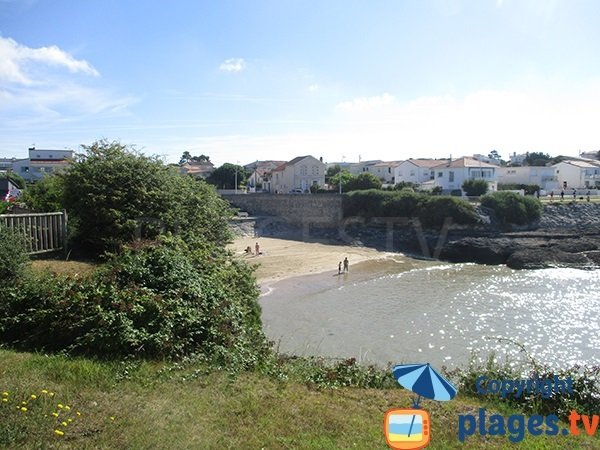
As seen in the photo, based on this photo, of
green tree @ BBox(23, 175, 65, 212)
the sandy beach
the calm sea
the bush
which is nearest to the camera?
the bush

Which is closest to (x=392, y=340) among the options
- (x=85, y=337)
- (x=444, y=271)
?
(x=85, y=337)

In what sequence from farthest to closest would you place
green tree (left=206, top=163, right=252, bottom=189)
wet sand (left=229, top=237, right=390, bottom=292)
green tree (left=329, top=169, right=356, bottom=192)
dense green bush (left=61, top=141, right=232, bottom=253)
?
1. green tree (left=206, top=163, right=252, bottom=189)
2. green tree (left=329, top=169, right=356, bottom=192)
3. wet sand (left=229, top=237, right=390, bottom=292)
4. dense green bush (left=61, top=141, right=232, bottom=253)

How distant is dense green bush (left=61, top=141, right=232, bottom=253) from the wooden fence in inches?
20.6

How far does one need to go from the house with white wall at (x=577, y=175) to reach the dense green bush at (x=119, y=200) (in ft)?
265

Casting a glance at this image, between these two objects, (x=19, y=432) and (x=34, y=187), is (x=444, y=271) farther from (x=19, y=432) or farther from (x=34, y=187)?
(x=19, y=432)

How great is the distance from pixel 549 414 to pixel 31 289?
8361mm

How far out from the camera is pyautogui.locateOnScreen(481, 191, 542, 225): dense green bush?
→ 4756 centimetres

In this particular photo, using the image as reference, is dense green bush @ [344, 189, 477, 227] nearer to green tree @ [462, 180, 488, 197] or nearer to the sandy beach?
the sandy beach

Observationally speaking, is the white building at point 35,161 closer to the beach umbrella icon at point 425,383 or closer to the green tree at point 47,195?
the green tree at point 47,195

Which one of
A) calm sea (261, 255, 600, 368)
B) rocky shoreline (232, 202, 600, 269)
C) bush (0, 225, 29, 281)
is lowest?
calm sea (261, 255, 600, 368)

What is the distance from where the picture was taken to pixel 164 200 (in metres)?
12.9

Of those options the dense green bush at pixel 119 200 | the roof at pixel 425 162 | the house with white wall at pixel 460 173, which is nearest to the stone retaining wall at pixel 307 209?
the house with white wall at pixel 460 173

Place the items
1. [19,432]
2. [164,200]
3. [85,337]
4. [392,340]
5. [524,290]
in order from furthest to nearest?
[524,290]
[392,340]
[164,200]
[85,337]
[19,432]

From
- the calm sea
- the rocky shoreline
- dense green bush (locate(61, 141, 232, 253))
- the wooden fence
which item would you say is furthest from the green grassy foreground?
the rocky shoreline
